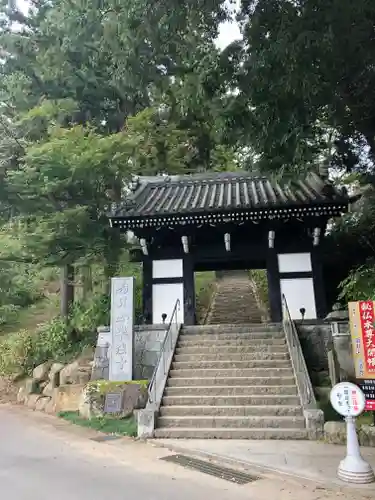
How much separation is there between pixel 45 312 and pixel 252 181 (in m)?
11.7

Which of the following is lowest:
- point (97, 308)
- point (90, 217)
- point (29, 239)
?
point (97, 308)

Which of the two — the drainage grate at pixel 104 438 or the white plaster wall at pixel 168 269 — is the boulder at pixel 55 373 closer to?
the white plaster wall at pixel 168 269

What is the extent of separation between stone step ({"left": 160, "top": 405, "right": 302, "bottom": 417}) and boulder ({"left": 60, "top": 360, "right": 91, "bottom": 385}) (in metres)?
3.34

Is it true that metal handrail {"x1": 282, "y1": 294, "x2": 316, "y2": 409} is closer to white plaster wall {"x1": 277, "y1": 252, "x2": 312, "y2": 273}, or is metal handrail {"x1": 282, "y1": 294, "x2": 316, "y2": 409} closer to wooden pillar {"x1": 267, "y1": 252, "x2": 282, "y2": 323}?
wooden pillar {"x1": 267, "y1": 252, "x2": 282, "y2": 323}

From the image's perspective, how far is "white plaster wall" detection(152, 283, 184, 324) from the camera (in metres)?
11.6

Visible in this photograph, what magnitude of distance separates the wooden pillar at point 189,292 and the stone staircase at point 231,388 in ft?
2.48

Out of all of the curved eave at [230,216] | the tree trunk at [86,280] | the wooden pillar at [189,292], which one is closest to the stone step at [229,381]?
the wooden pillar at [189,292]

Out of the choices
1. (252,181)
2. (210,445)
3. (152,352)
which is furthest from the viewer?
(252,181)

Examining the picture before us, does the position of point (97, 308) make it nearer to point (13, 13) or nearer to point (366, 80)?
point (366, 80)

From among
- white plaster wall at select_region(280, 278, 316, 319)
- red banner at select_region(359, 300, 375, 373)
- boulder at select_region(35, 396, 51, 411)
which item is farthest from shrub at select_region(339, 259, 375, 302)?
boulder at select_region(35, 396, 51, 411)

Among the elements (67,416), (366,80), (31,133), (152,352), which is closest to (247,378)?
(152,352)

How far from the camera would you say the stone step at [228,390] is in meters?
8.06

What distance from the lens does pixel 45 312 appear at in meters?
19.3

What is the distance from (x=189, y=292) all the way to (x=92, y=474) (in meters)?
6.72
